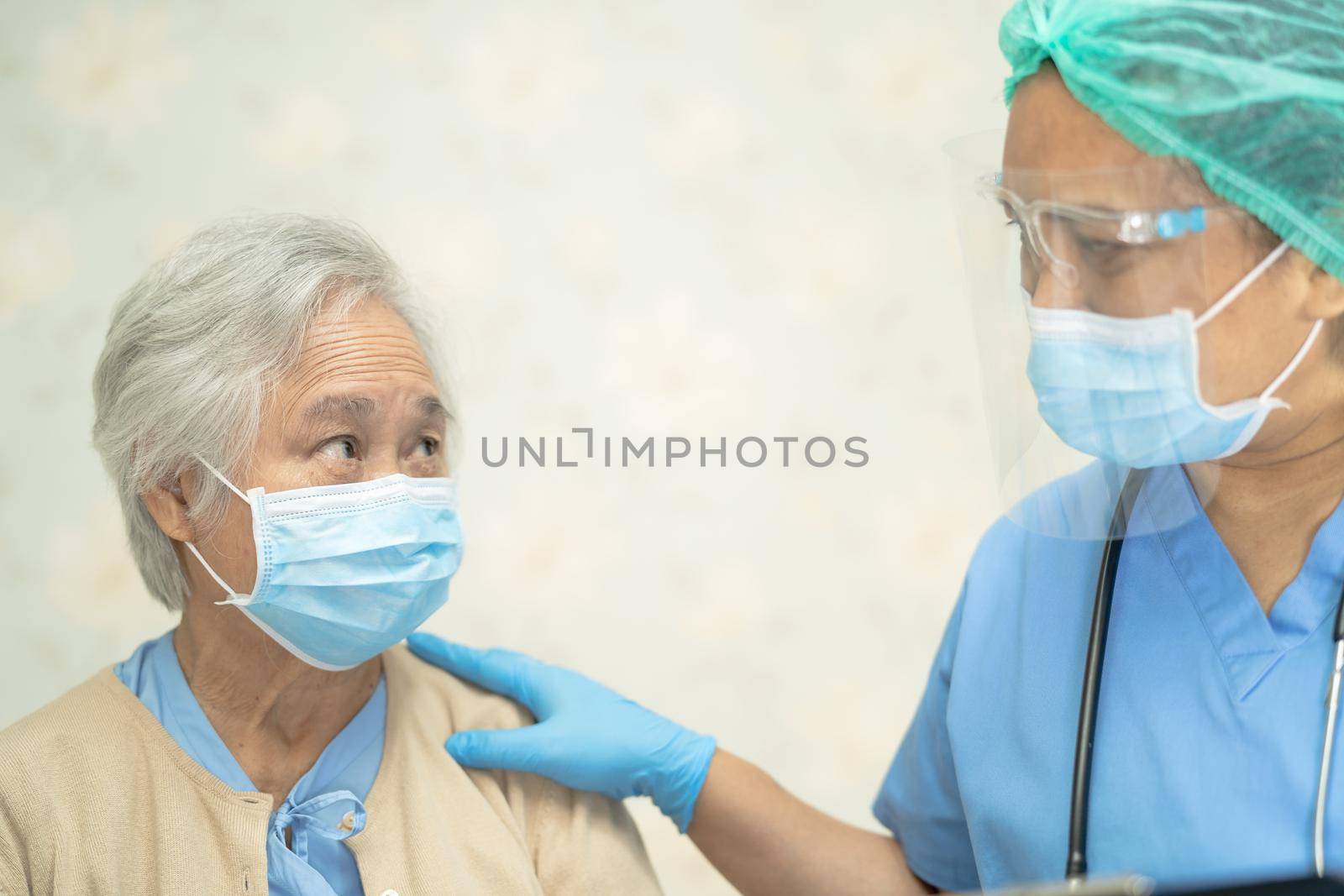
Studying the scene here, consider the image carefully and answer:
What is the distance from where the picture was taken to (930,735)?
1439mm

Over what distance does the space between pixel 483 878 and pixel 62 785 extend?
479 millimetres

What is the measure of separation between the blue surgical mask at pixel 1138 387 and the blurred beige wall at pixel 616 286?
3.14ft

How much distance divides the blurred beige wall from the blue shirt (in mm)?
565

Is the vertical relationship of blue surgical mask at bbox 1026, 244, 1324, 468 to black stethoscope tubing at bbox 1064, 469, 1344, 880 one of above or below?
above

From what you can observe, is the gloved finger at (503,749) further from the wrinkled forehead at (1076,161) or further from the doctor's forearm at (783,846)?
the wrinkled forehead at (1076,161)

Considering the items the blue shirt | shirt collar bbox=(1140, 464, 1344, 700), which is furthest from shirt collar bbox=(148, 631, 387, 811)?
shirt collar bbox=(1140, 464, 1344, 700)

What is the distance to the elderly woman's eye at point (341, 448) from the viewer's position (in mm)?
1370

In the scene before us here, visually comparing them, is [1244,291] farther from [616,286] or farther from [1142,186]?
[616,286]

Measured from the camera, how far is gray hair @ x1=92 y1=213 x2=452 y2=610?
1360 millimetres

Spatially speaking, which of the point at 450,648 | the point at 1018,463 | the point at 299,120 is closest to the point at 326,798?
the point at 450,648

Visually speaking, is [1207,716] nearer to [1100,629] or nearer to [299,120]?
[1100,629]

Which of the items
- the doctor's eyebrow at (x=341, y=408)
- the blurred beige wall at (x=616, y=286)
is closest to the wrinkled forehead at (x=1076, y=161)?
the doctor's eyebrow at (x=341, y=408)

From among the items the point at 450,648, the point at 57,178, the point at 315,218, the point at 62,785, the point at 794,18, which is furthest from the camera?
the point at 794,18

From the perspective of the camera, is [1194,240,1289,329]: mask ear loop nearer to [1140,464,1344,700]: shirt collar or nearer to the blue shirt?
[1140,464,1344,700]: shirt collar
